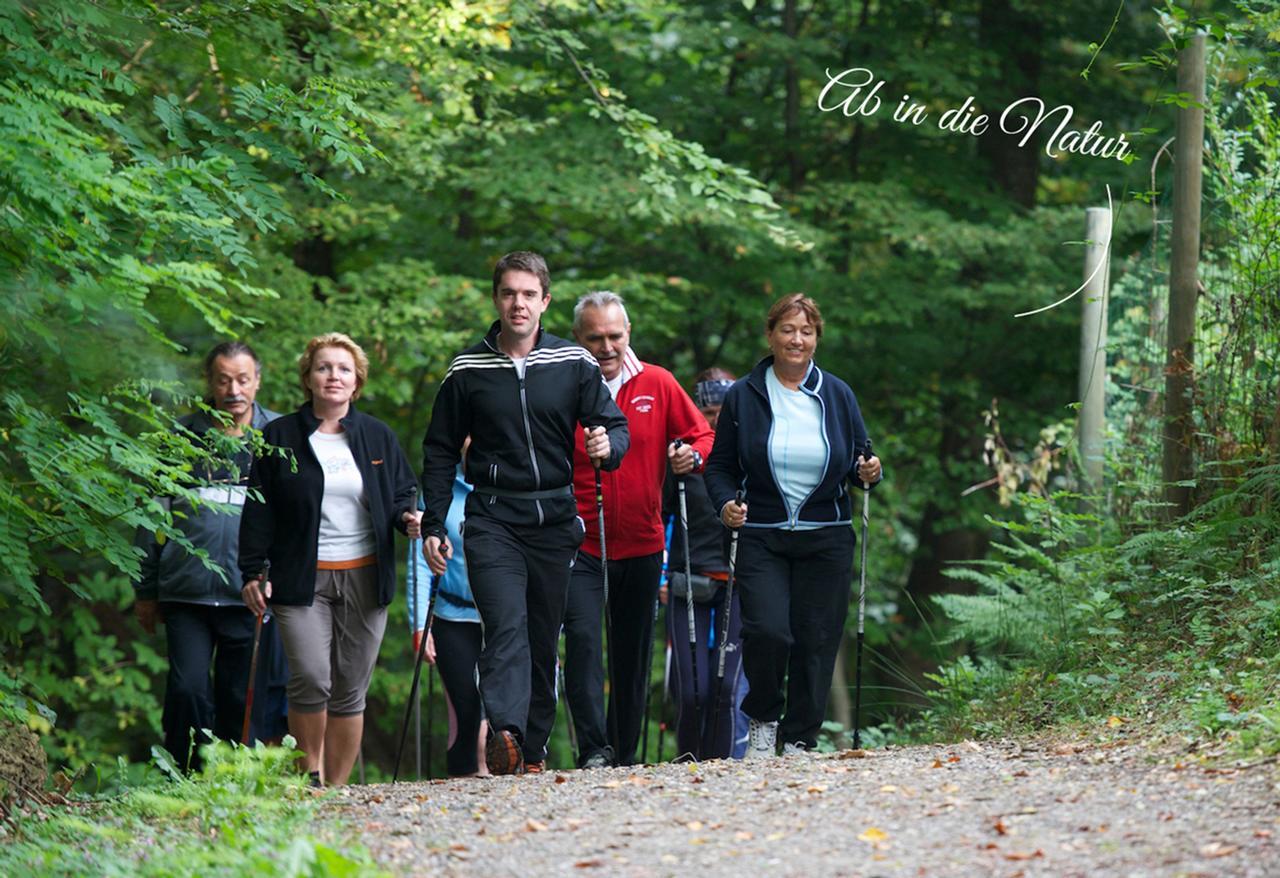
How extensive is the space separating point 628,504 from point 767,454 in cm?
73

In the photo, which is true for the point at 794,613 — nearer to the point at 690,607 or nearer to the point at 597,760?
the point at 690,607

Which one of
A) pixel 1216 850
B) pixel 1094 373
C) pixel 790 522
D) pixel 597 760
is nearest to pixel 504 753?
pixel 597 760

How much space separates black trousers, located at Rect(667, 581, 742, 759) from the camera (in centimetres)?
830

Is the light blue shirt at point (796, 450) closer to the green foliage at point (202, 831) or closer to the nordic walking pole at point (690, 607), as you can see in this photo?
the nordic walking pole at point (690, 607)

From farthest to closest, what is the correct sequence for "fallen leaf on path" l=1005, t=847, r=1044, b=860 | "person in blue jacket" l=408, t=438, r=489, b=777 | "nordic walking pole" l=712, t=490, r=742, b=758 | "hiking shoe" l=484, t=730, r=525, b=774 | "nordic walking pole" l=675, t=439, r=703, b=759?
"nordic walking pole" l=675, t=439, r=703, b=759 → "nordic walking pole" l=712, t=490, r=742, b=758 → "person in blue jacket" l=408, t=438, r=489, b=777 → "hiking shoe" l=484, t=730, r=525, b=774 → "fallen leaf on path" l=1005, t=847, r=1044, b=860

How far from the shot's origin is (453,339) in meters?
13.2

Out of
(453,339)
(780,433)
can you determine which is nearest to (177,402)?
(780,433)

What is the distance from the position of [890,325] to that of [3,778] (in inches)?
460

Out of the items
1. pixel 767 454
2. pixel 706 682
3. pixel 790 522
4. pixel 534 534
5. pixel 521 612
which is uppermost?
pixel 767 454

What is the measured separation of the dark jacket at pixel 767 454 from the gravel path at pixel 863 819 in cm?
150

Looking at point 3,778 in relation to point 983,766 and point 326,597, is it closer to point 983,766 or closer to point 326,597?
point 326,597

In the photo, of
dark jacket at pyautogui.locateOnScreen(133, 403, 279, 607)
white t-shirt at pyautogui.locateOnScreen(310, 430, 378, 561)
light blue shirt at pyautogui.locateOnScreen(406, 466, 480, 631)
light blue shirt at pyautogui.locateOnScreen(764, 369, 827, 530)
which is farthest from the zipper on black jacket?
dark jacket at pyautogui.locateOnScreen(133, 403, 279, 607)

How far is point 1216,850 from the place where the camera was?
4410mm

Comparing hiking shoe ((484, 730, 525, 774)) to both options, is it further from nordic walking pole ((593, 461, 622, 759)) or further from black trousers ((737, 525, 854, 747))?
black trousers ((737, 525, 854, 747))
